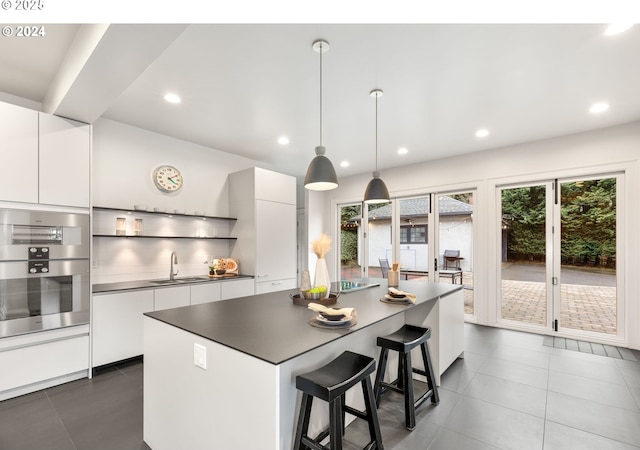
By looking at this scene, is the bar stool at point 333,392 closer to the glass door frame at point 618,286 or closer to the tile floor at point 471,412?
the tile floor at point 471,412

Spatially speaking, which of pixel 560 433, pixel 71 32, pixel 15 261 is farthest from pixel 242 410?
pixel 71 32

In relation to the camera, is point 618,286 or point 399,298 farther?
point 618,286

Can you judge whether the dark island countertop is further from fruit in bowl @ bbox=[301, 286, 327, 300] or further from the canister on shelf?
the canister on shelf

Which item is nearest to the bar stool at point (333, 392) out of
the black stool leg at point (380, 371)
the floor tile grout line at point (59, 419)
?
the black stool leg at point (380, 371)

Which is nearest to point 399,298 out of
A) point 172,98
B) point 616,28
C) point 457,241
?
point 616,28

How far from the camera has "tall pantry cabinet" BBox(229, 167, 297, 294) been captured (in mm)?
4434

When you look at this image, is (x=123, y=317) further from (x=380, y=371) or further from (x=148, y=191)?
(x=380, y=371)

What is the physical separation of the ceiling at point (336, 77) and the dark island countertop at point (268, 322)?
5.24 feet

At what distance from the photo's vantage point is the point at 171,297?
3422mm

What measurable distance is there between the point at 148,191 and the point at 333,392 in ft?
12.1

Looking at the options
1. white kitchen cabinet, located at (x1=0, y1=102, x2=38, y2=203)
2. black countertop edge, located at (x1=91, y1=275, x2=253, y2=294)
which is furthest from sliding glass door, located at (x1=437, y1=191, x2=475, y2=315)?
white kitchen cabinet, located at (x1=0, y1=102, x2=38, y2=203)

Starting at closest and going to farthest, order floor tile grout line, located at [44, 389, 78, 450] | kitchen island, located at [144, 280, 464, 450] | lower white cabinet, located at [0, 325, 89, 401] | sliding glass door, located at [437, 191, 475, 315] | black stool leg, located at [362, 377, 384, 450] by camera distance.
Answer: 1. kitchen island, located at [144, 280, 464, 450]
2. black stool leg, located at [362, 377, 384, 450]
3. floor tile grout line, located at [44, 389, 78, 450]
4. lower white cabinet, located at [0, 325, 89, 401]
5. sliding glass door, located at [437, 191, 475, 315]

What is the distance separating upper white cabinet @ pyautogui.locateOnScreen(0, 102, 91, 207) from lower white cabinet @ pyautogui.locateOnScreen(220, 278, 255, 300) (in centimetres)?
185

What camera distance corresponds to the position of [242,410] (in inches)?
52.2
